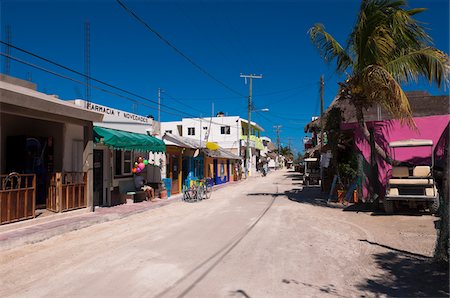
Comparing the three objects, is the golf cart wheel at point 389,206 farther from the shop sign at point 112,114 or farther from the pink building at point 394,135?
the shop sign at point 112,114

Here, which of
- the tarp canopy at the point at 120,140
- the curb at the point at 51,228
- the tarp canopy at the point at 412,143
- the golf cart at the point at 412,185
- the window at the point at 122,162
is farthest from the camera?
the window at the point at 122,162

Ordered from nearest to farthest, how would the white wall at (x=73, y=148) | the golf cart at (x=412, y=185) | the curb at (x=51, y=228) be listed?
the curb at (x=51, y=228) → the golf cart at (x=412, y=185) → the white wall at (x=73, y=148)

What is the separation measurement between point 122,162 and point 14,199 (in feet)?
25.7

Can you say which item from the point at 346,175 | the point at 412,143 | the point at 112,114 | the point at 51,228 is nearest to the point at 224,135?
the point at 112,114

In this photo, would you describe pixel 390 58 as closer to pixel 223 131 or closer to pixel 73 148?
pixel 73 148

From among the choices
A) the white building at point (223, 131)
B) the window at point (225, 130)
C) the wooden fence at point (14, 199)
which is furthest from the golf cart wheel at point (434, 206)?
the window at point (225, 130)

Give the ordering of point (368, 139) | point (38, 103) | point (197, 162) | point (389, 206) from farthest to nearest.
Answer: point (197, 162), point (368, 139), point (389, 206), point (38, 103)

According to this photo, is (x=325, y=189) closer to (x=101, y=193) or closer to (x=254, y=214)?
(x=254, y=214)

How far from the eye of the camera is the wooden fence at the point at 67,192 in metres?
11.2

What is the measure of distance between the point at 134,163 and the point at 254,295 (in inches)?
560

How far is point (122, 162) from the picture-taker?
17109mm

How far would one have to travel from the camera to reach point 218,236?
29.1 ft

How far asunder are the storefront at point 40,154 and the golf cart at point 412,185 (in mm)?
10326

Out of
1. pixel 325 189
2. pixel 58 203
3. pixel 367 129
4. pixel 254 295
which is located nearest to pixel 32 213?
pixel 58 203
